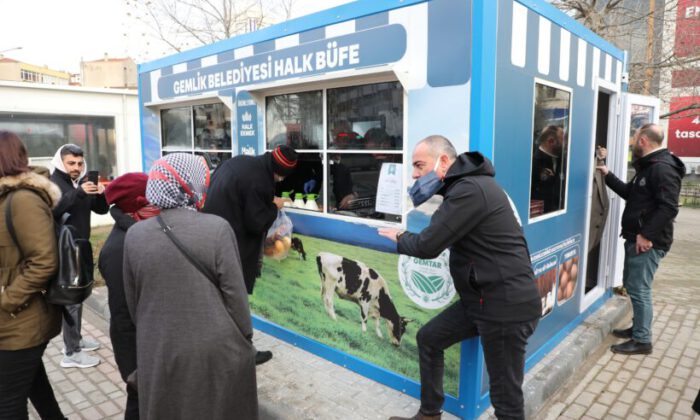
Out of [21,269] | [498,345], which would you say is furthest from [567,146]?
[21,269]

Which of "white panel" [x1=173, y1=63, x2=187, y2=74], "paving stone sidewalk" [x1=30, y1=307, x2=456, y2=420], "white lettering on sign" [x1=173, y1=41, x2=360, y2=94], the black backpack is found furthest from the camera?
"white panel" [x1=173, y1=63, x2=187, y2=74]

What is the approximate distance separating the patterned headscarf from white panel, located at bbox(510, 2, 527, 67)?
7.48 ft

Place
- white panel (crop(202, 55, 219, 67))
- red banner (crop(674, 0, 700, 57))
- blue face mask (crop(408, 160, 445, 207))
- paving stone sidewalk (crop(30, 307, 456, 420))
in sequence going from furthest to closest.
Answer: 1. red banner (crop(674, 0, 700, 57))
2. white panel (crop(202, 55, 219, 67))
3. paving stone sidewalk (crop(30, 307, 456, 420))
4. blue face mask (crop(408, 160, 445, 207))

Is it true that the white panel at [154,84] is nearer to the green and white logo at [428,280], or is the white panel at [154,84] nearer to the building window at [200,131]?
the building window at [200,131]

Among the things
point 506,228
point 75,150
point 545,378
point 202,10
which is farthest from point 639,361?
point 202,10

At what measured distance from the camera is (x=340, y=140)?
3.93 meters

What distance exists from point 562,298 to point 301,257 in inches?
93.7

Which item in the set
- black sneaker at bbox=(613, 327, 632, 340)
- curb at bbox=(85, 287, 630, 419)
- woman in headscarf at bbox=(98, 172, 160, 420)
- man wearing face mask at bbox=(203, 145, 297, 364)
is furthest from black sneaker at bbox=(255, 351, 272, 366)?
black sneaker at bbox=(613, 327, 632, 340)

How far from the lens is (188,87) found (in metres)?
5.38

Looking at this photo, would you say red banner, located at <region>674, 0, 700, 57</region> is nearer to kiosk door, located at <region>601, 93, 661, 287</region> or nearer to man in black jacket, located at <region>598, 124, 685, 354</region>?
kiosk door, located at <region>601, 93, 661, 287</region>

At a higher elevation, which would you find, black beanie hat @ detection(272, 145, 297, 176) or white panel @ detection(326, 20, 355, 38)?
white panel @ detection(326, 20, 355, 38)

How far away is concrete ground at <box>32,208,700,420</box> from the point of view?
11.2 ft

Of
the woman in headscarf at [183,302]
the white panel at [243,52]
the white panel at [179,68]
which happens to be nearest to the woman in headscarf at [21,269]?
the woman in headscarf at [183,302]

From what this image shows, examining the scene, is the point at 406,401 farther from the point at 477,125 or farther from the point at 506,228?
the point at 477,125
